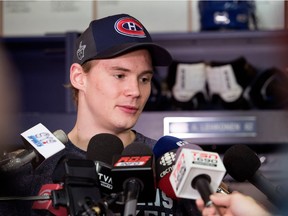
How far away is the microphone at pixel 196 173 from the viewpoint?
3.38 ft

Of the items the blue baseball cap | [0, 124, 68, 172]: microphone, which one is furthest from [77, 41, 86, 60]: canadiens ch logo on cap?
[0, 124, 68, 172]: microphone

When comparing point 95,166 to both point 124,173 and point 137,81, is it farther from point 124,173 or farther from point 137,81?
point 137,81

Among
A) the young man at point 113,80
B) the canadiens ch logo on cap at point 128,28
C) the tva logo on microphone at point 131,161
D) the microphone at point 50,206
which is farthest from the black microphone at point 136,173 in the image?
the canadiens ch logo on cap at point 128,28

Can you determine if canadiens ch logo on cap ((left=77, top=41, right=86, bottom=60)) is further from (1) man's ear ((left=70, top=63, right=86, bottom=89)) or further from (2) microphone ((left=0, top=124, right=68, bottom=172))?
(2) microphone ((left=0, top=124, right=68, bottom=172))

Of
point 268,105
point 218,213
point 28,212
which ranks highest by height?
point 218,213

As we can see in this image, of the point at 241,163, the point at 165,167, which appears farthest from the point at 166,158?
the point at 241,163

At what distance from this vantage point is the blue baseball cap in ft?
5.18

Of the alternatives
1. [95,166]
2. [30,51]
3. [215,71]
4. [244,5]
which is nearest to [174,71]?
[215,71]

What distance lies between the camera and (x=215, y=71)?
122 inches

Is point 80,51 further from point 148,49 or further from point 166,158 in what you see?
point 166,158

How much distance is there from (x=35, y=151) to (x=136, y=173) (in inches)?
8.1

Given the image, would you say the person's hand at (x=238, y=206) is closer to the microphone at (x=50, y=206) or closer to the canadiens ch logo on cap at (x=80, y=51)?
the microphone at (x=50, y=206)

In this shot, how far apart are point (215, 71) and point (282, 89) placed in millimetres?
311

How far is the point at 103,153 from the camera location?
1.24 meters
